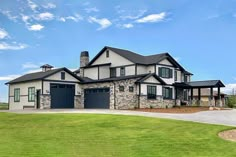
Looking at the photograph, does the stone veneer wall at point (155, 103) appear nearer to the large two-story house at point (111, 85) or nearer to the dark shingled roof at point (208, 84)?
the large two-story house at point (111, 85)

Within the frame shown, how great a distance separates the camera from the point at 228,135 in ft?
58.0

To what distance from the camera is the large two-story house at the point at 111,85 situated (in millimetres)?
39656

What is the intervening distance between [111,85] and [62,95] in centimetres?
692

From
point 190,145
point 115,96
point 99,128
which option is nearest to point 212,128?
point 190,145

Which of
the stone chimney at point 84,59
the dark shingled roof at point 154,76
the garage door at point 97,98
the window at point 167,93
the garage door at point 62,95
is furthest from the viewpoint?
the stone chimney at point 84,59

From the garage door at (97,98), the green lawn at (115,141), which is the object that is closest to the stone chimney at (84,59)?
the garage door at (97,98)

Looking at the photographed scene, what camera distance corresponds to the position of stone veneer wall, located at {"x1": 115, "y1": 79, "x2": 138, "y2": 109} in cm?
3875

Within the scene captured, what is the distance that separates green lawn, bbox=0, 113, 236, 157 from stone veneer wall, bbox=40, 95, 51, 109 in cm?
1884

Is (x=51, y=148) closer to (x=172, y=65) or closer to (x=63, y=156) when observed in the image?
(x=63, y=156)

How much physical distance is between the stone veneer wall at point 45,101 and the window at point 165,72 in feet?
50.9

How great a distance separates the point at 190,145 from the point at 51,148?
6.19m

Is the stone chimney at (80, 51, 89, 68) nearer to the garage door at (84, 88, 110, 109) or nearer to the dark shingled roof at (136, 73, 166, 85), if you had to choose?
the garage door at (84, 88, 110, 109)

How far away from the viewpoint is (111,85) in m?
39.0

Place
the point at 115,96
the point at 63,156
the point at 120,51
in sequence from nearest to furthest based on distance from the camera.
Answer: the point at 63,156 < the point at 115,96 < the point at 120,51
